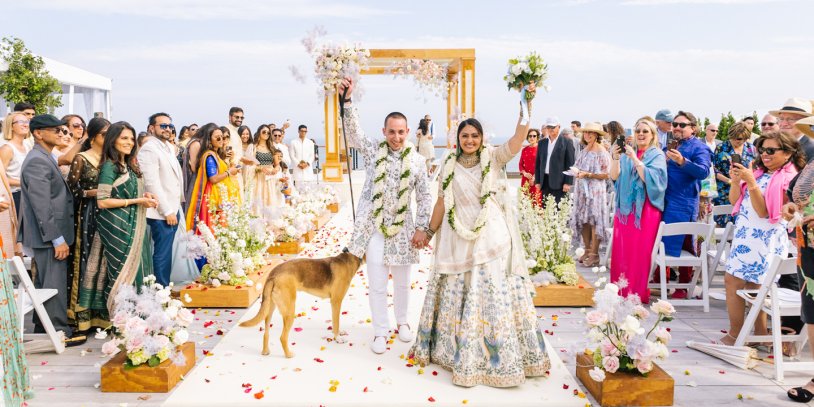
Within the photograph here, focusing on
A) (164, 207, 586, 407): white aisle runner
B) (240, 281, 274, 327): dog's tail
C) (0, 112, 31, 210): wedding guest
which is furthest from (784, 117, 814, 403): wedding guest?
(0, 112, 31, 210): wedding guest

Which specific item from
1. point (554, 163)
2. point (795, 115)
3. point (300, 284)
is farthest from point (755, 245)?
point (554, 163)

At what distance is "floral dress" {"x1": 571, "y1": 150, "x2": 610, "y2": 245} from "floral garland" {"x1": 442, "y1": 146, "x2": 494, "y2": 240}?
4.47 m

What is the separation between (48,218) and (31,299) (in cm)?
68

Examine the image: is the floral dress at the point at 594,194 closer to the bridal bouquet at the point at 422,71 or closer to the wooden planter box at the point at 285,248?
the wooden planter box at the point at 285,248

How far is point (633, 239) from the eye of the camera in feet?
19.2

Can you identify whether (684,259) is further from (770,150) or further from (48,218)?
(48,218)

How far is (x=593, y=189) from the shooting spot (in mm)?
7883

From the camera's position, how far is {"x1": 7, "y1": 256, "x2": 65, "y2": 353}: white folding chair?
13.6 feet

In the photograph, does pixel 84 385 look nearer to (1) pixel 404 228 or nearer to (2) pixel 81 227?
(2) pixel 81 227

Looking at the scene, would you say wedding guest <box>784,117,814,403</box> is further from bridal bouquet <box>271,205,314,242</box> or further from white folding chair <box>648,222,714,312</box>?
bridal bouquet <box>271,205,314,242</box>

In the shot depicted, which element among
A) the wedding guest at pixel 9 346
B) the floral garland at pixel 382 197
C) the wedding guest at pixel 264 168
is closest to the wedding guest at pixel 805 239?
the floral garland at pixel 382 197

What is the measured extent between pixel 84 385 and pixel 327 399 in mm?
1747

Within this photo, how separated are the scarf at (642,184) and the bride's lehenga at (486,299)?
238 centimetres

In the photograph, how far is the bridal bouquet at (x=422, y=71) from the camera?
53.5 ft
